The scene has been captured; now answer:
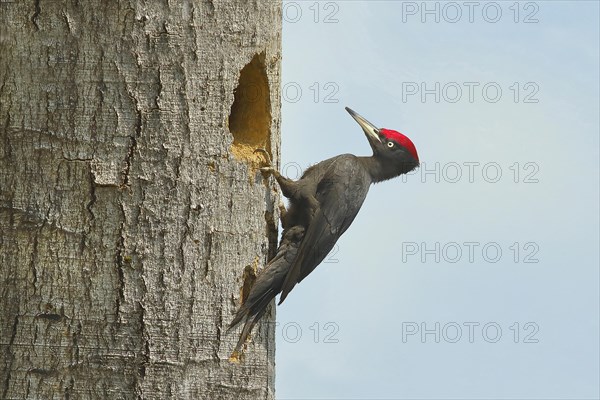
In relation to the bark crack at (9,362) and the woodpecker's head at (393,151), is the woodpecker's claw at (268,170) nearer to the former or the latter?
the bark crack at (9,362)

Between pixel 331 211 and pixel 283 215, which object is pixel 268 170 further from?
pixel 331 211

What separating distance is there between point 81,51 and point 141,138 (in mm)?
422

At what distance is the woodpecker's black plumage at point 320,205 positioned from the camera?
3.87 meters

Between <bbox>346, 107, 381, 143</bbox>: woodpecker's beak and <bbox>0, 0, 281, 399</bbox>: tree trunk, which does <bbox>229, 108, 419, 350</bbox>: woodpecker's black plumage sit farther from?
<bbox>0, 0, 281, 399</bbox>: tree trunk

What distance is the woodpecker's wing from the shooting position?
425 cm

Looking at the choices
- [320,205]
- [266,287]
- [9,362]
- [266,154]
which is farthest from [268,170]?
[9,362]

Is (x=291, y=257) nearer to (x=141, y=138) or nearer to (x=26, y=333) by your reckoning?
(x=141, y=138)

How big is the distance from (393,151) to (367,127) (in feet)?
0.88

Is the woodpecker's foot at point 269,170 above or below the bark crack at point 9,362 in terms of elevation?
above

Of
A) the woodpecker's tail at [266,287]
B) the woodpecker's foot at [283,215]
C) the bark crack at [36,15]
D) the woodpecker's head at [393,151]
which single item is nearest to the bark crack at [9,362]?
the woodpecker's tail at [266,287]

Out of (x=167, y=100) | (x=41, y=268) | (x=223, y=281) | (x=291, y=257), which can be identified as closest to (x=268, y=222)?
(x=291, y=257)

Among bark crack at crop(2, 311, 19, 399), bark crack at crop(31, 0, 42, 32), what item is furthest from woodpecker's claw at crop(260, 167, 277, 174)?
bark crack at crop(2, 311, 19, 399)

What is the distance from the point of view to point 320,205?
15.6 ft

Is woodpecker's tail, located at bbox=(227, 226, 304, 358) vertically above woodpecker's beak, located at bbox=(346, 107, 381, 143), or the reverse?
woodpecker's beak, located at bbox=(346, 107, 381, 143)
